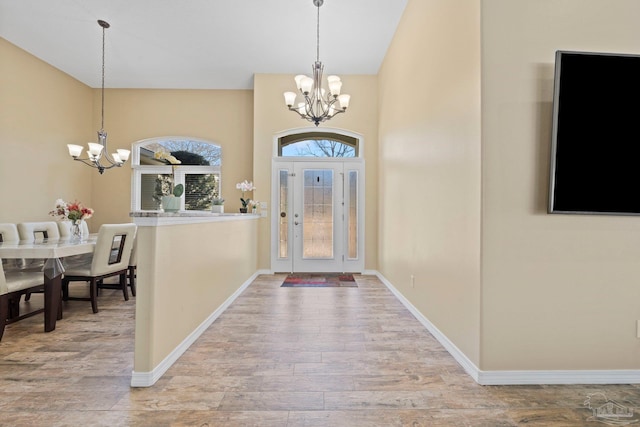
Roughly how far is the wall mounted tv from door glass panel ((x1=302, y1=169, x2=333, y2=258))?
12.5 ft

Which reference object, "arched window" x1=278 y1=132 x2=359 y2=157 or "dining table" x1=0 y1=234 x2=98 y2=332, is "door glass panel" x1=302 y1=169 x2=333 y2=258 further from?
"dining table" x1=0 y1=234 x2=98 y2=332

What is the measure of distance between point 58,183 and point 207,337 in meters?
4.49

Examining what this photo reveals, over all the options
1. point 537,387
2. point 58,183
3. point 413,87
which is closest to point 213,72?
point 58,183

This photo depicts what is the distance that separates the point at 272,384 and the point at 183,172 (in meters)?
5.02

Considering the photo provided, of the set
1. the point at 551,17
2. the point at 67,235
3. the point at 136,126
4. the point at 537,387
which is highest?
the point at 136,126

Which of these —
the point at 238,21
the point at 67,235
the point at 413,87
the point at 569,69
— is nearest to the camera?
the point at 569,69

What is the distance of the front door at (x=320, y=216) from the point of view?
5.46 metres

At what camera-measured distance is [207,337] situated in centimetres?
270

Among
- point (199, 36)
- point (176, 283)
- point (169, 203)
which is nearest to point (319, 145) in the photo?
point (199, 36)

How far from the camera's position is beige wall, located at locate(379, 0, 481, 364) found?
2.11 m

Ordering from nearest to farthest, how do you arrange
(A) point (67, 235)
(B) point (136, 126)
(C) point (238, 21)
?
(C) point (238, 21), (A) point (67, 235), (B) point (136, 126)

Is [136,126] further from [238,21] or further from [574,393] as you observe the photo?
[574,393]

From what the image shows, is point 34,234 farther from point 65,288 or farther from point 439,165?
point 439,165

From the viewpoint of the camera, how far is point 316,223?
5512 millimetres
